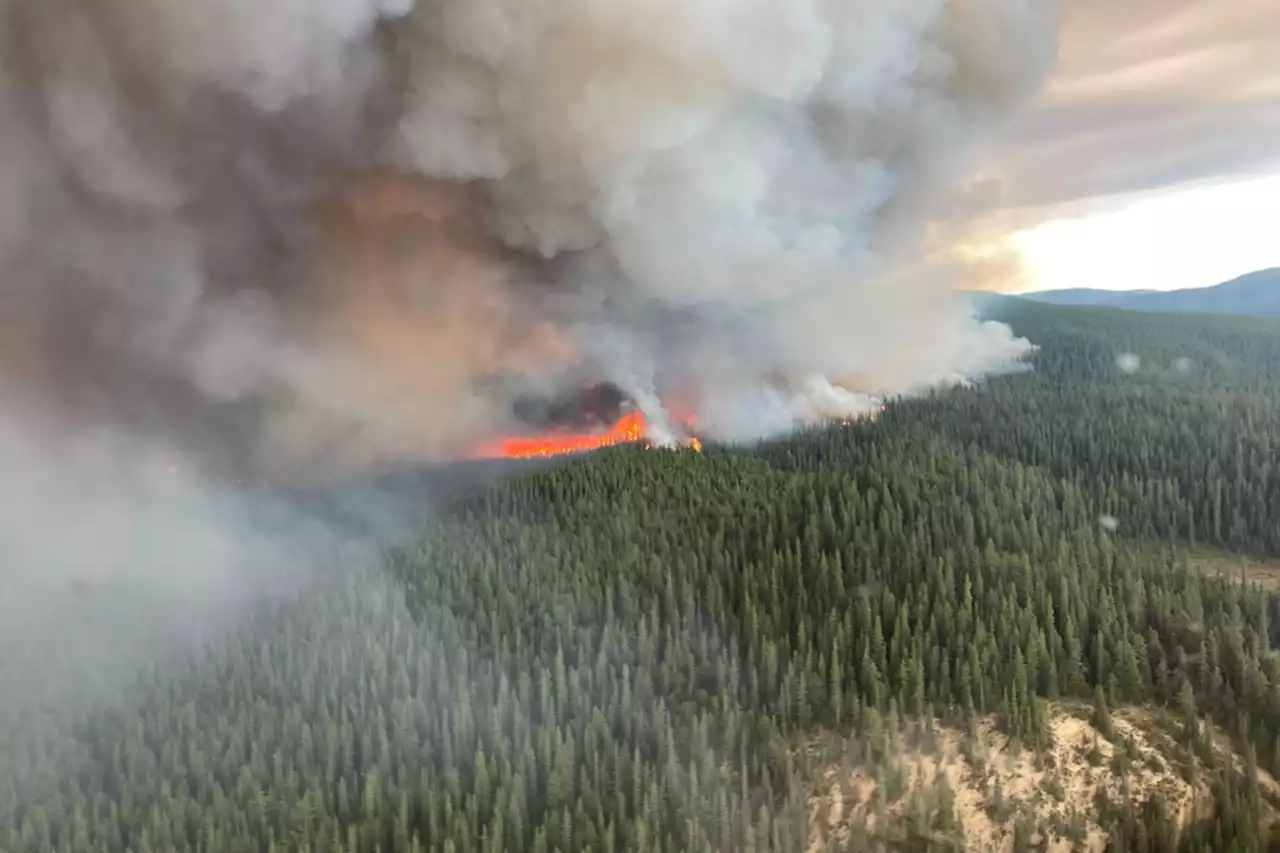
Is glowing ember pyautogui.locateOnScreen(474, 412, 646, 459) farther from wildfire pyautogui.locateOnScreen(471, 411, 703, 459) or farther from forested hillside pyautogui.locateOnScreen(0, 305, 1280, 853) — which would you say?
forested hillside pyautogui.locateOnScreen(0, 305, 1280, 853)

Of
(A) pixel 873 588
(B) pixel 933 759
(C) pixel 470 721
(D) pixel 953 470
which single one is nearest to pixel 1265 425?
(D) pixel 953 470

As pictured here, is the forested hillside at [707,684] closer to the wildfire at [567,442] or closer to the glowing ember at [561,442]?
the wildfire at [567,442]

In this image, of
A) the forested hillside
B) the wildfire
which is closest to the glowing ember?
the wildfire

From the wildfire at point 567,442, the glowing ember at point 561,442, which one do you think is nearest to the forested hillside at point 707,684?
the wildfire at point 567,442

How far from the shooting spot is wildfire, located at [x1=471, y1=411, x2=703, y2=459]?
108 meters

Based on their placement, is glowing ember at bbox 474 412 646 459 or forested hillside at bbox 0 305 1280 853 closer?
forested hillside at bbox 0 305 1280 853

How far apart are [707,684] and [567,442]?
58240 millimetres

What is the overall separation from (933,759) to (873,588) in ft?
63.1

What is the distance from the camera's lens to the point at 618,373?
105250 millimetres

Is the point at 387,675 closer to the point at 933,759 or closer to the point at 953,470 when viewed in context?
the point at 933,759

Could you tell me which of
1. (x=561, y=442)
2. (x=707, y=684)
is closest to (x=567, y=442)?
(x=561, y=442)

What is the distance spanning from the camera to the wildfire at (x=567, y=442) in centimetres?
10831

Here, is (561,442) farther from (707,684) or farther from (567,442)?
(707,684)

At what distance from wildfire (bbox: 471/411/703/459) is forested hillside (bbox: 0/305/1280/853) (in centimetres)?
1687
